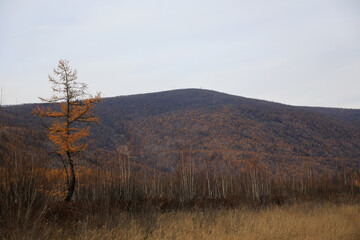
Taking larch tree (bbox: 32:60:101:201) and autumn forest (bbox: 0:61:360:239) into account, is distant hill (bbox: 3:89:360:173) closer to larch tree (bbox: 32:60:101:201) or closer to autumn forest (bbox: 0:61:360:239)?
autumn forest (bbox: 0:61:360:239)

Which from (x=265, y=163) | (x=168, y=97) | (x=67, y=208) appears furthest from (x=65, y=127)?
(x=168, y=97)

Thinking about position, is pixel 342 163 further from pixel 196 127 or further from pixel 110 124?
pixel 110 124

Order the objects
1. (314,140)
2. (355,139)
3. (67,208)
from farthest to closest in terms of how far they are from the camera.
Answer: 1. (355,139)
2. (314,140)
3. (67,208)

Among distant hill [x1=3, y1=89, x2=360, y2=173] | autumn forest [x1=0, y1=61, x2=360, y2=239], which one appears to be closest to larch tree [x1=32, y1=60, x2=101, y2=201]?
autumn forest [x1=0, y1=61, x2=360, y2=239]

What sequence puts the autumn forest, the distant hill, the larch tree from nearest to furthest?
the larch tree
the autumn forest
the distant hill

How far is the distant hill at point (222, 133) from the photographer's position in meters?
73.3

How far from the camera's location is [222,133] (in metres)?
89.0

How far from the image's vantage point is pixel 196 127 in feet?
310

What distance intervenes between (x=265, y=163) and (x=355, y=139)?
54722 mm

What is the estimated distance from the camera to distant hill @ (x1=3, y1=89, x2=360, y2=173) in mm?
73312

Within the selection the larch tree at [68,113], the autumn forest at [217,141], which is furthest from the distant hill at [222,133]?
the larch tree at [68,113]

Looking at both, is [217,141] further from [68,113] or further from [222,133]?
[68,113]

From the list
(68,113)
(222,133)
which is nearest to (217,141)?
(222,133)

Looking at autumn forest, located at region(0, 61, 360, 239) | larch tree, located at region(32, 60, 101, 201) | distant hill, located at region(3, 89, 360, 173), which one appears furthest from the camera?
distant hill, located at region(3, 89, 360, 173)
